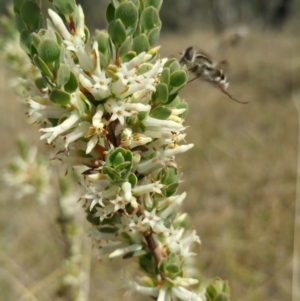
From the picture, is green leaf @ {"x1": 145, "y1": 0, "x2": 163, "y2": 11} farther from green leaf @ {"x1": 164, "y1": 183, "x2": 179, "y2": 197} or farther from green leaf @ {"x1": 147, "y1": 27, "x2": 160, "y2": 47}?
green leaf @ {"x1": 164, "y1": 183, "x2": 179, "y2": 197}

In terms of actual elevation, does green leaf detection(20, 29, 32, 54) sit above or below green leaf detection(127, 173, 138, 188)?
above

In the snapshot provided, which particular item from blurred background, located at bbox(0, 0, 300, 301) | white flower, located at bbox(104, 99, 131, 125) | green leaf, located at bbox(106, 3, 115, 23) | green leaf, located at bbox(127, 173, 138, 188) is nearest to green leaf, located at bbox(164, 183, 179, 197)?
green leaf, located at bbox(127, 173, 138, 188)

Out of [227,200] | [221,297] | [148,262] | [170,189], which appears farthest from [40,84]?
[227,200]

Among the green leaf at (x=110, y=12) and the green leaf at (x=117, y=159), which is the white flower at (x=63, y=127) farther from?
the green leaf at (x=110, y=12)

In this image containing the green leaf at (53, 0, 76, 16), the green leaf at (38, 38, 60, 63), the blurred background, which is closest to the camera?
the green leaf at (38, 38, 60, 63)

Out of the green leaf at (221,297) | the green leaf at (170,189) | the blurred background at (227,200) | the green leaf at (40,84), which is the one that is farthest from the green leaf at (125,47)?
the blurred background at (227,200)
